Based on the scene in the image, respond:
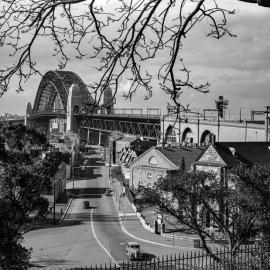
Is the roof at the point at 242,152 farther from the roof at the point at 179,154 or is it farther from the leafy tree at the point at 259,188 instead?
the leafy tree at the point at 259,188

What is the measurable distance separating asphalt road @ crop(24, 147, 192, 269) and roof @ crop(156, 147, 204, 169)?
837 cm

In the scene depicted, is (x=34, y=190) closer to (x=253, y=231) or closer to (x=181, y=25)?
(x=253, y=231)

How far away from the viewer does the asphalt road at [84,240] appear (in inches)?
1353

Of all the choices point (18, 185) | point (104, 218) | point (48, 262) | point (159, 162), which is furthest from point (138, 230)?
point (18, 185)

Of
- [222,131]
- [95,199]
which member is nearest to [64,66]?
[95,199]

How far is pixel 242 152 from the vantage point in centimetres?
4531

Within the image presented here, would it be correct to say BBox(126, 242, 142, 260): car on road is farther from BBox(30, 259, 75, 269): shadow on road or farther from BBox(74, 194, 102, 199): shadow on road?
BBox(74, 194, 102, 199): shadow on road

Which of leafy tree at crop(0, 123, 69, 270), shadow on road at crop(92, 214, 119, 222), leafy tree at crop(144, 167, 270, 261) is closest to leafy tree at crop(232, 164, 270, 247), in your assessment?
leafy tree at crop(144, 167, 270, 261)

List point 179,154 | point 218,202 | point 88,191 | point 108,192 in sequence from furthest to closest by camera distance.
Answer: point 88,191 < point 108,192 < point 179,154 < point 218,202

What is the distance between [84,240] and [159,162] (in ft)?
65.2

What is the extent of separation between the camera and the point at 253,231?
1037 inches

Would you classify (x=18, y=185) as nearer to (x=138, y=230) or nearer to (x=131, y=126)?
(x=138, y=230)

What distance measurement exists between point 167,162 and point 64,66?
51.4 m

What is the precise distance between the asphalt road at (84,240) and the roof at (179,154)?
837 cm
